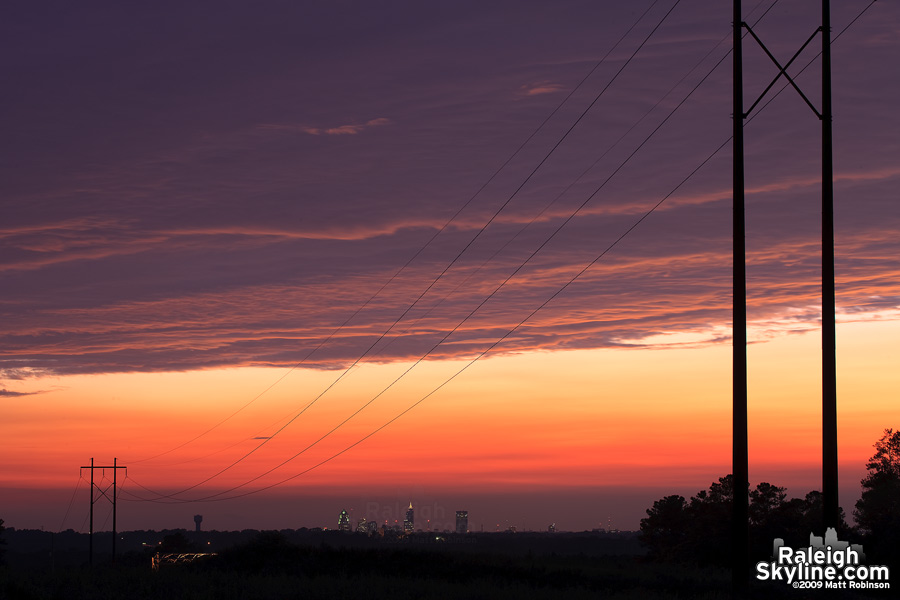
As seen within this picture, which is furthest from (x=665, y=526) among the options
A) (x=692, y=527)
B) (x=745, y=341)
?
(x=745, y=341)

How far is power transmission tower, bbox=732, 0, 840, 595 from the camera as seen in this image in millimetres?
26766

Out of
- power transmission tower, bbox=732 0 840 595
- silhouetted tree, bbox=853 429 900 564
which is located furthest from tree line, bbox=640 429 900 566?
power transmission tower, bbox=732 0 840 595

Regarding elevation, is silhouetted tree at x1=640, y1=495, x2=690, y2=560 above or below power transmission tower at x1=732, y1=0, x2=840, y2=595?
below

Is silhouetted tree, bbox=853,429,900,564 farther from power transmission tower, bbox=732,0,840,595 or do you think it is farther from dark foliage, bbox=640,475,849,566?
power transmission tower, bbox=732,0,840,595

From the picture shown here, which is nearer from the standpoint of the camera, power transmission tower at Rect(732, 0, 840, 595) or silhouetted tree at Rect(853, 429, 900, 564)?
power transmission tower at Rect(732, 0, 840, 595)

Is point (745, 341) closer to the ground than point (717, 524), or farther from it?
farther from it

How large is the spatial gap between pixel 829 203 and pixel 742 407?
281 inches

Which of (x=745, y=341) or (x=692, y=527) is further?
(x=692, y=527)

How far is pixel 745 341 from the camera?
2705 centimetres

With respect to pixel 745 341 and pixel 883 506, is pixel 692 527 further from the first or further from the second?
pixel 745 341

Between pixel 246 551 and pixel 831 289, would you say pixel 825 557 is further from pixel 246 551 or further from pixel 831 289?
pixel 246 551

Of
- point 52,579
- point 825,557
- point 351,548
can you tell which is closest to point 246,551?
point 351,548

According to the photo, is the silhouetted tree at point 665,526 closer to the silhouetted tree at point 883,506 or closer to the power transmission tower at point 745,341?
the silhouetted tree at point 883,506

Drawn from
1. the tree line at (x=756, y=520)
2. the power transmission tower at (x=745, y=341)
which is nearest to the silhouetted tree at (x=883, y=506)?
the tree line at (x=756, y=520)
